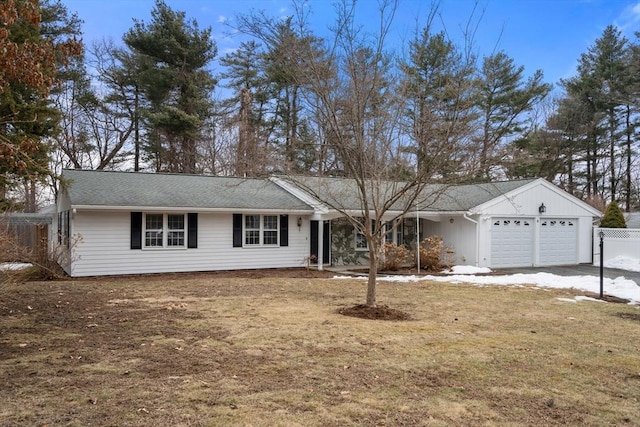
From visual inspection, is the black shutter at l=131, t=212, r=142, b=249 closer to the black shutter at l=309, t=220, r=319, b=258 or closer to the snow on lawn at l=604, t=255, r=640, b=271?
the black shutter at l=309, t=220, r=319, b=258

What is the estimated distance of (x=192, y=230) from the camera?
603 inches

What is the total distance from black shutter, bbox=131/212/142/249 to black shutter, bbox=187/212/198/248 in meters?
1.48

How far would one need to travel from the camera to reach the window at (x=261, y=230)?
1641 centimetres

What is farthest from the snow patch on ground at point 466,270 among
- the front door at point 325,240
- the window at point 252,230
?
the window at point 252,230

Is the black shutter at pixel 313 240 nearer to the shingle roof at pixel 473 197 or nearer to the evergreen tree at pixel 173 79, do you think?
the shingle roof at pixel 473 197

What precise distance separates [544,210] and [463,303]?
10.6m

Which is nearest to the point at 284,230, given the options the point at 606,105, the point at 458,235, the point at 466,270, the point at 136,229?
the point at 136,229

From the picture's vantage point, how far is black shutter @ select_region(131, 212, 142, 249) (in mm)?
14445

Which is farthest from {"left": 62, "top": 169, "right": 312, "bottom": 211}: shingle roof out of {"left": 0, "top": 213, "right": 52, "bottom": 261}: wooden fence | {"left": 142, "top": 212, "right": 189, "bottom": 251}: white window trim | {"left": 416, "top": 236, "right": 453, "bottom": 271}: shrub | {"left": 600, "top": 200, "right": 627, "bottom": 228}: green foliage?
{"left": 600, "top": 200, "right": 627, "bottom": 228}: green foliage

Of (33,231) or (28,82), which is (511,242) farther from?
(33,231)

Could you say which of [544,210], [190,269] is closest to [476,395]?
[190,269]

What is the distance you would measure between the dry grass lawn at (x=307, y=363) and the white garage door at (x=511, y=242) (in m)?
8.09

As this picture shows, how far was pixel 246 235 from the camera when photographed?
53.7ft

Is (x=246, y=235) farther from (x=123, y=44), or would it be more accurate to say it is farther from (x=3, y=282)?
(x=123, y=44)
